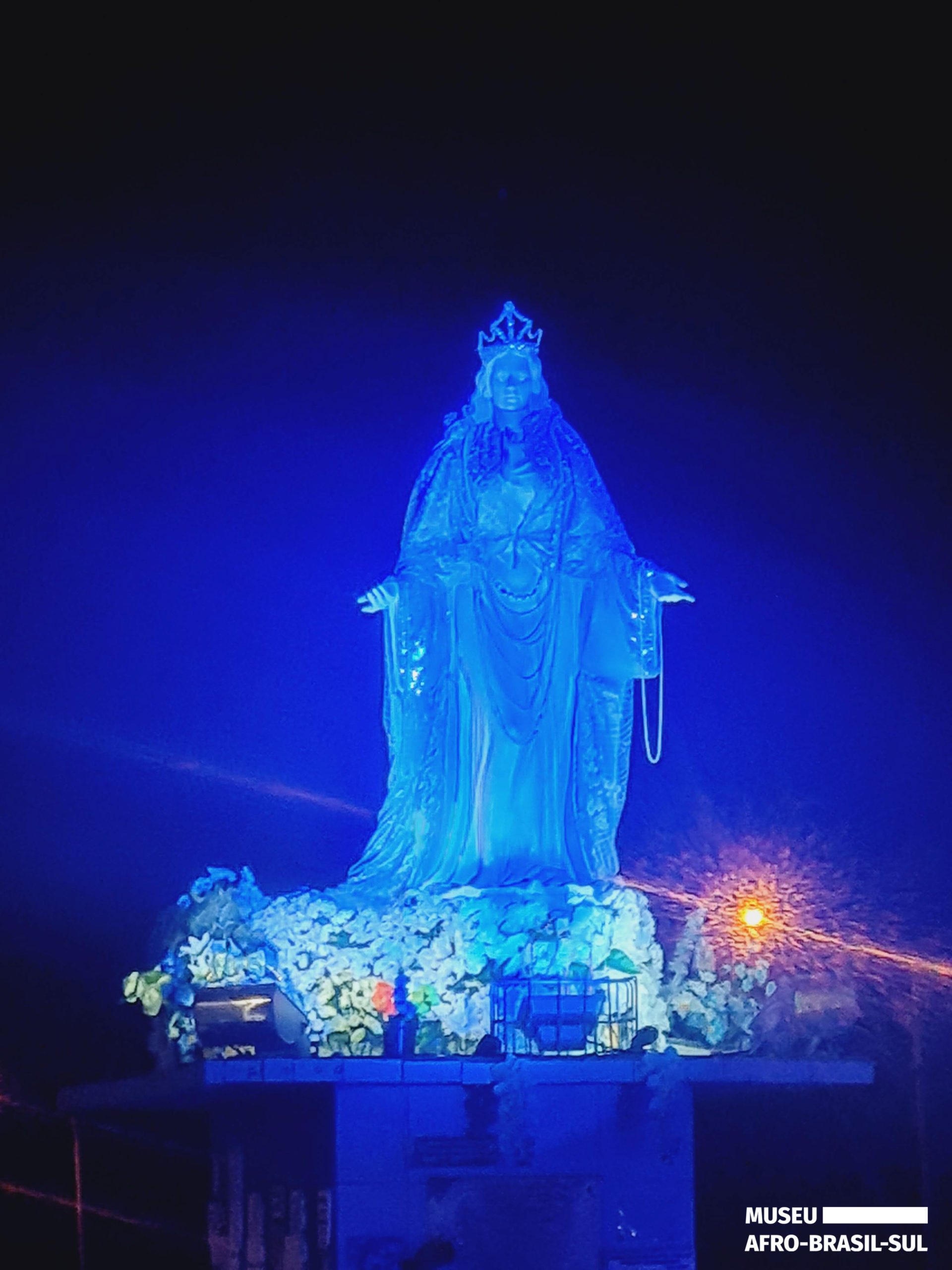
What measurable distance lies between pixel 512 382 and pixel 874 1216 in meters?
6.19

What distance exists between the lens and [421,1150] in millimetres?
13172

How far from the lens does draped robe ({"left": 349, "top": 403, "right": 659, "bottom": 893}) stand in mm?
15672

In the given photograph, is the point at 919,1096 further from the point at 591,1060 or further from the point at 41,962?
the point at 41,962

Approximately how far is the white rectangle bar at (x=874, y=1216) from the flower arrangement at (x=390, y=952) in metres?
1.63

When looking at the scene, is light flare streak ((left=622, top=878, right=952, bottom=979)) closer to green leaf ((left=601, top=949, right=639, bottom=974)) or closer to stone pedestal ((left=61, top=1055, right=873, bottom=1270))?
green leaf ((left=601, top=949, right=639, bottom=974))

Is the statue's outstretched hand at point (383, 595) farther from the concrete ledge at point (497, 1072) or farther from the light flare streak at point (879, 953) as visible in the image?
the concrete ledge at point (497, 1072)

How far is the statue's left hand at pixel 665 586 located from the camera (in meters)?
15.8

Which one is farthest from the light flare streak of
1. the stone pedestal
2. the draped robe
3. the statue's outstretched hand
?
the stone pedestal

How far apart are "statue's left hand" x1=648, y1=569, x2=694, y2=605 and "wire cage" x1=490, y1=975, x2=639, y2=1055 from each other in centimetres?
287

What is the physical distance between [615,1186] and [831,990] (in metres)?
1.92

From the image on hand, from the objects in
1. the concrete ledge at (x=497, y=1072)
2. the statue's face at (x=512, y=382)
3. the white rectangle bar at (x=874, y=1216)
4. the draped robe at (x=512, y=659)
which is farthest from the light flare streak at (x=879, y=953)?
the concrete ledge at (x=497, y=1072)

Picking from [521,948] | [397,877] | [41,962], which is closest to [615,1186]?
[521,948]

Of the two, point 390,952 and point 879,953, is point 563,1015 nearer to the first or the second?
point 390,952

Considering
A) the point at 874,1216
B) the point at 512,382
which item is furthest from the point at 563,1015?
the point at 512,382
